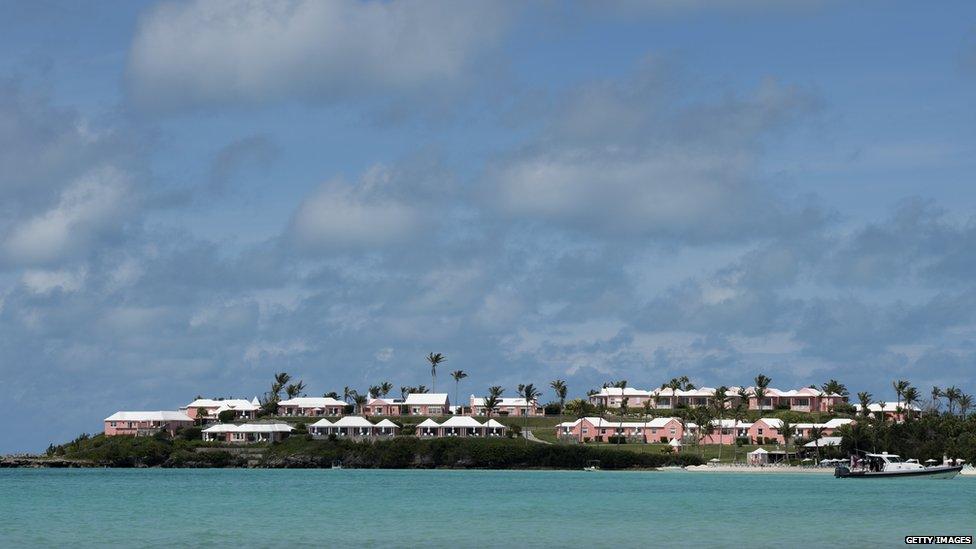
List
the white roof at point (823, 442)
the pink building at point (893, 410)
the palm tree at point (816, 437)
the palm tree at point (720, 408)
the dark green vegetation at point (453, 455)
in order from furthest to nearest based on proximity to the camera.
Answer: the pink building at point (893, 410)
the palm tree at point (720, 408)
the dark green vegetation at point (453, 455)
the palm tree at point (816, 437)
the white roof at point (823, 442)

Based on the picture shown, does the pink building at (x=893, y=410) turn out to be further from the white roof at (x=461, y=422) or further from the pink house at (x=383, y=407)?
the pink house at (x=383, y=407)

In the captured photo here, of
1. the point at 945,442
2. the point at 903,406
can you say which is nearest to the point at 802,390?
the point at 903,406

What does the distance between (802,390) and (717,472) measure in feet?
200

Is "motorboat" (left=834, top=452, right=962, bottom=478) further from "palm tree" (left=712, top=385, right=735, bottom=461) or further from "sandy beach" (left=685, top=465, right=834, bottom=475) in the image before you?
"palm tree" (left=712, top=385, right=735, bottom=461)

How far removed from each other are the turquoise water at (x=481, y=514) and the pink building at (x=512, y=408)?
263 feet

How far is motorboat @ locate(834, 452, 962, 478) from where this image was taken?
371 ft

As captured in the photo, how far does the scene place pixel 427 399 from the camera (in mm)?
189250

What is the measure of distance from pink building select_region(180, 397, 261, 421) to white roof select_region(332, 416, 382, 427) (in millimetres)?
21257

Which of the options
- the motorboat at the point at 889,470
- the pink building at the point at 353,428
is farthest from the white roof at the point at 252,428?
the motorboat at the point at 889,470

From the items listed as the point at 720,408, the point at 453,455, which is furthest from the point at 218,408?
the point at 720,408

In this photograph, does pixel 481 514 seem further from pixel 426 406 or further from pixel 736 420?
pixel 426 406

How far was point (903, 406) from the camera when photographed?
589 feet

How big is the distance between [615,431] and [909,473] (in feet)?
193

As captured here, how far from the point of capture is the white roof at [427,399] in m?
188
